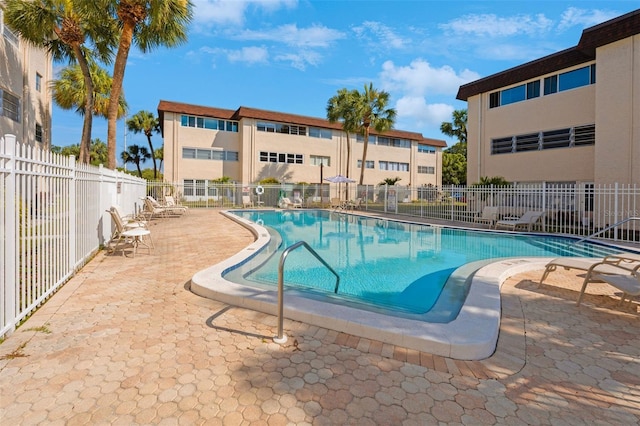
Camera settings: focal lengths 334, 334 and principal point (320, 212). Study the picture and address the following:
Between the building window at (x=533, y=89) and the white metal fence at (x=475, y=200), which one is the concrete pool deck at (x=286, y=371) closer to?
the white metal fence at (x=475, y=200)

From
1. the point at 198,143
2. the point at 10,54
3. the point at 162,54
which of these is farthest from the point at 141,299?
the point at 198,143

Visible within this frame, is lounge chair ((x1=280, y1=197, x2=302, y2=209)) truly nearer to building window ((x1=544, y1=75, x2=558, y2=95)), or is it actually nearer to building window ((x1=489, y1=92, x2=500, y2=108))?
building window ((x1=489, y1=92, x2=500, y2=108))

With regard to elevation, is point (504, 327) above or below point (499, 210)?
below

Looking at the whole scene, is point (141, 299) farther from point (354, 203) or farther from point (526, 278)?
point (354, 203)

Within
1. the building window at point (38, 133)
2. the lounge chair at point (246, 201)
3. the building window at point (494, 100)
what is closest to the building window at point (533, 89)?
the building window at point (494, 100)

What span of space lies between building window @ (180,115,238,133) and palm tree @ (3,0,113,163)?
12.5 meters

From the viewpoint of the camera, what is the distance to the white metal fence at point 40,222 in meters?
3.31

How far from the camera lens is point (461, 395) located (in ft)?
8.27

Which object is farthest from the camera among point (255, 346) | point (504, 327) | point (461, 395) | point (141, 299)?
point (141, 299)

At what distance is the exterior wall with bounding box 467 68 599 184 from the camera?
15.9 meters

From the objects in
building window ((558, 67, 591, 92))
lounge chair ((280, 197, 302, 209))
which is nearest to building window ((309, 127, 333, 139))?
lounge chair ((280, 197, 302, 209))

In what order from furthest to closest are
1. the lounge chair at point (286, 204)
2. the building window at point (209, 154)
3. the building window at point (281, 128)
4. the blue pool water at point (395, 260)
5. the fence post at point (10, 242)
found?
the building window at point (281, 128) < the building window at point (209, 154) < the lounge chair at point (286, 204) < the blue pool water at point (395, 260) < the fence post at point (10, 242)

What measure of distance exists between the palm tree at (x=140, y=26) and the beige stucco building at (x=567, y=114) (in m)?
16.6

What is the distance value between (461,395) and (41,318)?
4467 mm
